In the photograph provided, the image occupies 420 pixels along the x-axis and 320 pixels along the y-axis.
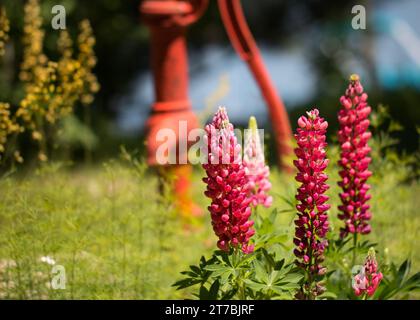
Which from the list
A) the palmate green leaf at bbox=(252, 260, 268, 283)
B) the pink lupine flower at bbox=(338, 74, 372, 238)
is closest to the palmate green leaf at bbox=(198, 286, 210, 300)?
the palmate green leaf at bbox=(252, 260, 268, 283)

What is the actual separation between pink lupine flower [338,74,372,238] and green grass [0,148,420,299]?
9.4 inches

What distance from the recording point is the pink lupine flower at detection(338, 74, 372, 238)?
266 centimetres

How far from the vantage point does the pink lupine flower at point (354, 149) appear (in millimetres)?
2656

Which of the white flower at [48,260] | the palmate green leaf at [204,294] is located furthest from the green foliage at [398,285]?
the white flower at [48,260]

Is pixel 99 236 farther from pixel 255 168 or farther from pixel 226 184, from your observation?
pixel 226 184

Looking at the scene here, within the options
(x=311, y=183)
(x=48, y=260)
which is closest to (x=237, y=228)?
(x=311, y=183)

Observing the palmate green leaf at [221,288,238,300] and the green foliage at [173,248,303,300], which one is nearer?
the green foliage at [173,248,303,300]

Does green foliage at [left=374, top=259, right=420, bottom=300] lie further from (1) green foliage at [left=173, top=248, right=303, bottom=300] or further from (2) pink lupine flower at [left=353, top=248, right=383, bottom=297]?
(1) green foliage at [left=173, top=248, right=303, bottom=300]

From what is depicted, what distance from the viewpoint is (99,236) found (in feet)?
11.4

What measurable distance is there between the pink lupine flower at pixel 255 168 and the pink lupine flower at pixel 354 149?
0.34 metres

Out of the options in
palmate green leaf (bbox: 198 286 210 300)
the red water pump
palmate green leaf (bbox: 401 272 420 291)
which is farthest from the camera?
the red water pump

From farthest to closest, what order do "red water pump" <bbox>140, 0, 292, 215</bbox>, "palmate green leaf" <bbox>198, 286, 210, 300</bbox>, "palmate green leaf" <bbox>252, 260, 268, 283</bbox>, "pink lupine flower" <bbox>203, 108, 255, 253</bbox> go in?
"red water pump" <bbox>140, 0, 292, 215</bbox> → "palmate green leaf" <bbox>198, 286, 210, 300</bbox> → "palmate green leaf" <bbox>252, 260, 268, 283</bbox> → "pink lupine flower" <bbox>203, 108, 255, 253</bbox>

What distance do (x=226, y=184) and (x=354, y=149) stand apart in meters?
0.67

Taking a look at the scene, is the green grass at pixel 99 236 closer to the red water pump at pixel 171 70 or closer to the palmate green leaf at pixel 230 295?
the palmate green leaf at pixel 230 295
